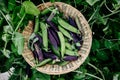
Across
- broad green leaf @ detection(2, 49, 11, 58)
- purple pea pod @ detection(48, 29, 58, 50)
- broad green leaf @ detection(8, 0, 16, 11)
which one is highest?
broad green leaf @ detection(8, 0, 16, 11)

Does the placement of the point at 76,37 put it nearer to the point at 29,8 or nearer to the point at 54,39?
the point at 54,39

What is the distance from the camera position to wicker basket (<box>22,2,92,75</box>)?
1.56 m

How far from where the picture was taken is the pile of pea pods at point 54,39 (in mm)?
1590

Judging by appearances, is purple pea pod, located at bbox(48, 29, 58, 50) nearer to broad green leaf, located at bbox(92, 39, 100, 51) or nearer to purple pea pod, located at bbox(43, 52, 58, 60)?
purple pea pod, located at bbox(43, 52, 58, 60)

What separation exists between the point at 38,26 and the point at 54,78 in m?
0.33

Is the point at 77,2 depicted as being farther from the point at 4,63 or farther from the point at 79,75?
the point at 4,63

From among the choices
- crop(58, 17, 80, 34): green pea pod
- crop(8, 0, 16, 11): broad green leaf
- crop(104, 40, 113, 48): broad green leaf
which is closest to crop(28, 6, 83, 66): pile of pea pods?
crop(58, 17, 80, 34): green pea pod

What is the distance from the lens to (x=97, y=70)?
181 centimetres

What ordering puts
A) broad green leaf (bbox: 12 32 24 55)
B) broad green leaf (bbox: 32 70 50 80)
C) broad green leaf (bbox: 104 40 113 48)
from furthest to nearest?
broad green leaf (bbox: 104 40 113 48) < broad green leaf (bbox: 32 70 50 80) < broad green leaf (bbox: 12 32 24 55)

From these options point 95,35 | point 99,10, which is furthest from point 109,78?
point 99,10

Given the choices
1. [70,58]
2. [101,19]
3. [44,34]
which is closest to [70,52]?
[70,58]

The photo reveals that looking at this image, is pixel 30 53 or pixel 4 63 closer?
pixel 30 53

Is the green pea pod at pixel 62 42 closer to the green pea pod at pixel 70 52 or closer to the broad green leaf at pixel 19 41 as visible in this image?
the green pea pod at pixel 70 52

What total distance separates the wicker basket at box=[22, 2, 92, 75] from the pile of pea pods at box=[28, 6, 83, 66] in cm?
2
